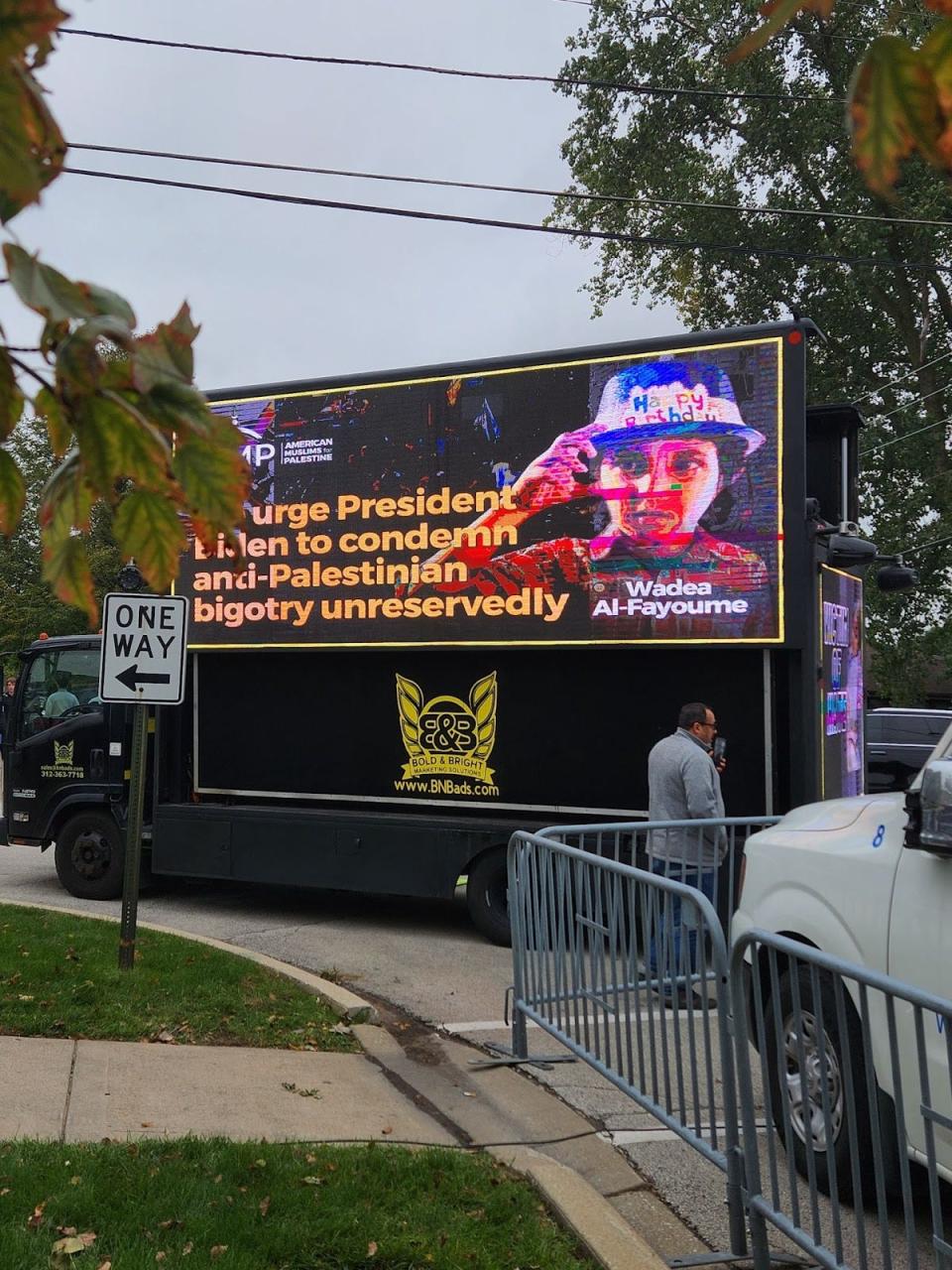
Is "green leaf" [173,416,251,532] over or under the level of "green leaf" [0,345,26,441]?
under

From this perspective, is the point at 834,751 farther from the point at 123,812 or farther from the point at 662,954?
the point at 123,812

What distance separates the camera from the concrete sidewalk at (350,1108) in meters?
4.57

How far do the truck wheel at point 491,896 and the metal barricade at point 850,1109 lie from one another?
182 inches

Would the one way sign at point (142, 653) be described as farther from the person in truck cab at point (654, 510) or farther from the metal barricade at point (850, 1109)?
the metal barricade at point (850, 1109)

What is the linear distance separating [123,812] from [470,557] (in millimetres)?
4203

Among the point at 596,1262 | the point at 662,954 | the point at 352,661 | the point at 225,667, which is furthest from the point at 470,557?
the point at 596,1262

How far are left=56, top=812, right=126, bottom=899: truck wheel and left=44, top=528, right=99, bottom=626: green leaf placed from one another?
1025 cm

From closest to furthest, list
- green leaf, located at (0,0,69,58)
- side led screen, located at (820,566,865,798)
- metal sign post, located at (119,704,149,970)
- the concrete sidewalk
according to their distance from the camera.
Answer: green leaf, located at (0,0,69,58), the concrete sidewalk, metal sign post, located at (119,704,149,970), side led screen, located at (820,566,865,798)

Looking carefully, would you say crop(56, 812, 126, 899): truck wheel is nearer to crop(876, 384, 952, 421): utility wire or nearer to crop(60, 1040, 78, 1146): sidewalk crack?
crop(60, 1040, 78, 1146): sidewalk crack

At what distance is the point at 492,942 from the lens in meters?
9.82

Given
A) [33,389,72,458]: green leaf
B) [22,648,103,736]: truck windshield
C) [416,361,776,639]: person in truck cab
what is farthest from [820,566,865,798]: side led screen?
[33,389,72,458]: green leaf

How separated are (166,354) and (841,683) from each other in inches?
336

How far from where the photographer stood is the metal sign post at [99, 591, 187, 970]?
7.82m

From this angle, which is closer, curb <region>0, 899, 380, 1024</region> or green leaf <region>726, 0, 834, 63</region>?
green leaf <region>726, 0, 834, 63</region>
